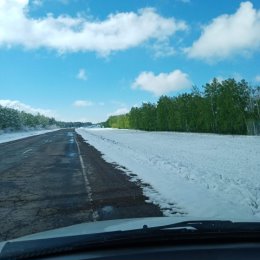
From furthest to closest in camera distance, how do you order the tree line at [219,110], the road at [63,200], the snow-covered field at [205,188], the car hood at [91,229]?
the tree line at [219,110] → the snow-covered field at [205,188] → the road at [63,200] → the car hood at [91,229]

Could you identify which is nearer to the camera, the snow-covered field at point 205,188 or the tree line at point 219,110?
the snow-covered field at point 205,188

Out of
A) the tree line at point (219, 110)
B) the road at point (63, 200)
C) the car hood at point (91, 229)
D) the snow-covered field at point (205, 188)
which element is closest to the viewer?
the car hood at point (91, 229)

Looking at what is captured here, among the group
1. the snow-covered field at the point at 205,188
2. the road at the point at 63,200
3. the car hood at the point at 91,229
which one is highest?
the car hood at the point at 91,229

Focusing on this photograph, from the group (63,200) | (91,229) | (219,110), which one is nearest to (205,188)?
(63,200)

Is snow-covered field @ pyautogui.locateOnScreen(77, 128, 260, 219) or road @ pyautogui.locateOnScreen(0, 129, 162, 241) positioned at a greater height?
road @ pyautogui.locateOnScreen(0, 129, 162, 241)

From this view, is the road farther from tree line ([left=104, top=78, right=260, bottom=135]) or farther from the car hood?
tree line ([left=104, top=78, right=260, bottom=135])

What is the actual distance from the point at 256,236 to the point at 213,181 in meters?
10.2

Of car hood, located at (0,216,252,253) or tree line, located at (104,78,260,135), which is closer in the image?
car hood, located at (0,216,252,253)

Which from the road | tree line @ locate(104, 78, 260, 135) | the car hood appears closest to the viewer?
the car hood

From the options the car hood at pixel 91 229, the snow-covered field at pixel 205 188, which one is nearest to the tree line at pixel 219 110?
the snow-covered field at pixel 205 188

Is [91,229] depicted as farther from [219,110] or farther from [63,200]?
[219,110]

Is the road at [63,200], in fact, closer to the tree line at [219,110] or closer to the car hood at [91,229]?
the car hood at [91,229]

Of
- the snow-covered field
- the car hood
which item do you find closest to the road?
the snow-covered field

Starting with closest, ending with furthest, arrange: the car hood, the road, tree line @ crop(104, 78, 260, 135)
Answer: the car hood < the road < tree line @ crop(104, 78, 260, 135)
